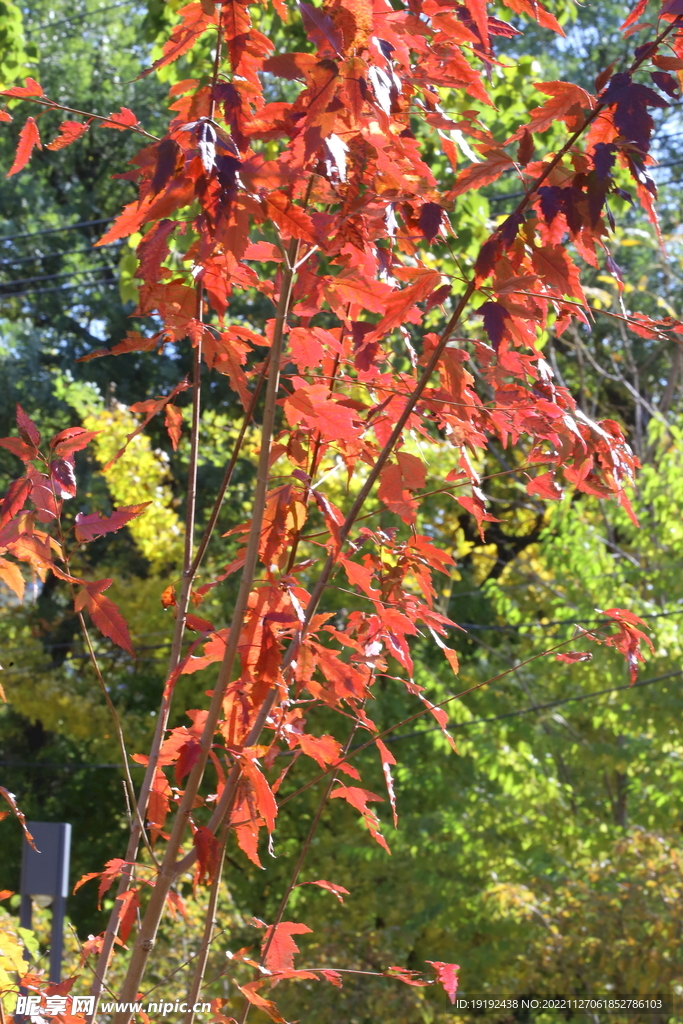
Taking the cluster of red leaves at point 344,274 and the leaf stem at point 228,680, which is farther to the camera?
the leaf stem at point 228,680

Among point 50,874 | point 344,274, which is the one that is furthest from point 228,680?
point 50,874

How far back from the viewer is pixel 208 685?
8.95 m

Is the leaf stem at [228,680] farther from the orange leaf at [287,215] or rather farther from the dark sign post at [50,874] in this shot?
the dark sign post at [50,874]

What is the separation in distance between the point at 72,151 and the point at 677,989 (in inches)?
485

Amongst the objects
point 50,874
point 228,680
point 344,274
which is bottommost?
point 50,874

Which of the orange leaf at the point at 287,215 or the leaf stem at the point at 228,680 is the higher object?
the orange leaf at the point at 287,215

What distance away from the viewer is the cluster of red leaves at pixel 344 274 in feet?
3.38

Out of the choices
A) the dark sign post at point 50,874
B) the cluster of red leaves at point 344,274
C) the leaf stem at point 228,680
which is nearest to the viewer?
the cluster of red leaves at point 344,274

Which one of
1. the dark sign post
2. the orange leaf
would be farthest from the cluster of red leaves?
the dark sign post

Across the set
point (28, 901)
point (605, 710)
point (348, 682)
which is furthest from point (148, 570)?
point (348, 682)

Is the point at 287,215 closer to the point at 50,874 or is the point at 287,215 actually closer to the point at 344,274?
the point at 344,274

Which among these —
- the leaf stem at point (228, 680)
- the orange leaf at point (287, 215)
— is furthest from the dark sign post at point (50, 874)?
the orange leaf at point (287, 215)

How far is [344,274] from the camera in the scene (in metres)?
1.24

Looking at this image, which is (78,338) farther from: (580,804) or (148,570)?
(580,804)
